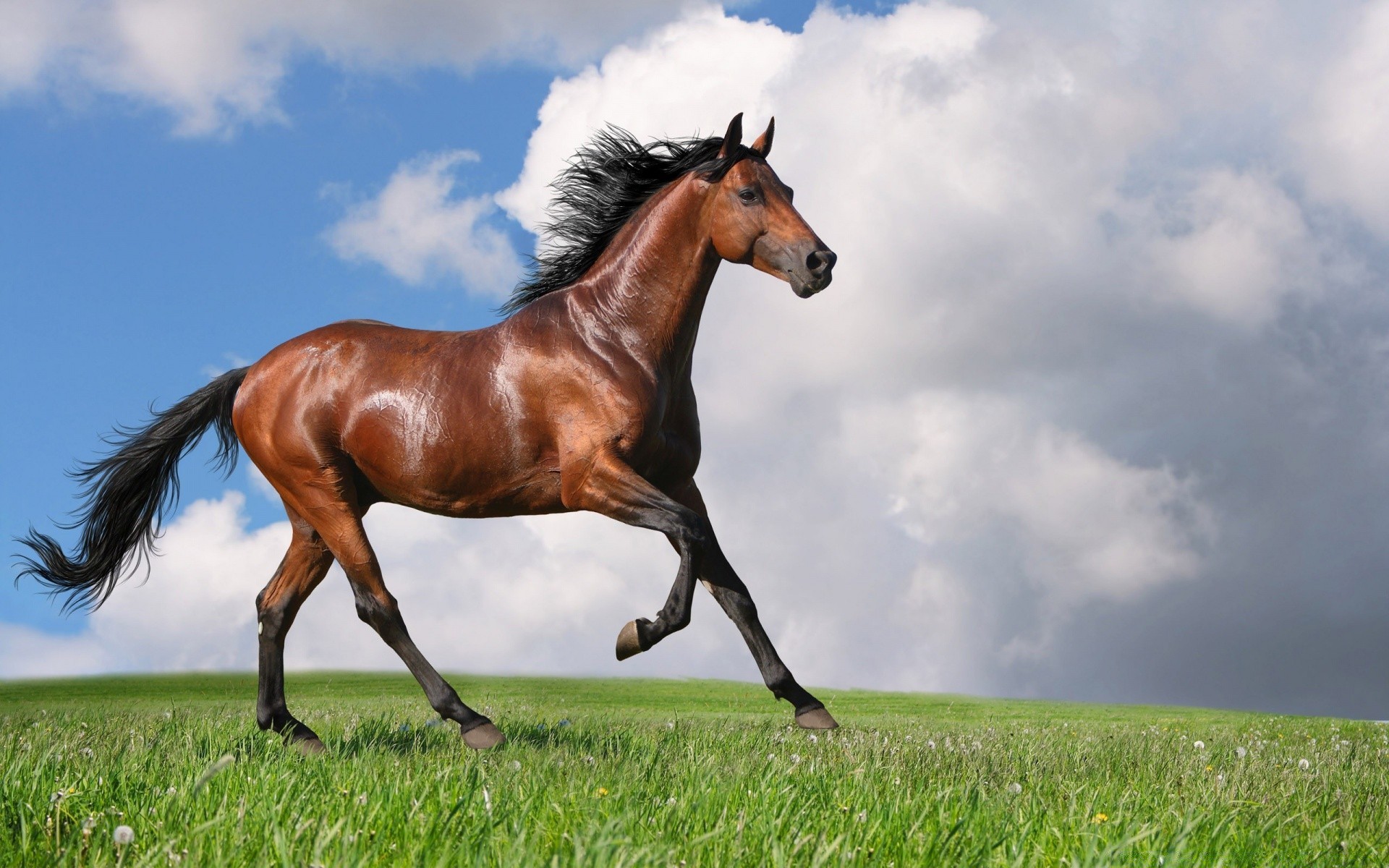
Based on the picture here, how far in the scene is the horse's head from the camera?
601 cm

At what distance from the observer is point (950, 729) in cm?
862

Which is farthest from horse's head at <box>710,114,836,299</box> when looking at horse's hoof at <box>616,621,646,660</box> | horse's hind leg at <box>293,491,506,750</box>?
horse's hind leg at <box>293,491,506,750</box>

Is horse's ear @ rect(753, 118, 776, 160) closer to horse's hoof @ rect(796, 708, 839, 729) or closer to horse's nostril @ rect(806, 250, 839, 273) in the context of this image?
horse's nostril @ rect(806, 250, 839, 273)

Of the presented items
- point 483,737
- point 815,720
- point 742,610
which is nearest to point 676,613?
point 742,610

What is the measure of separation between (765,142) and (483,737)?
3743mm

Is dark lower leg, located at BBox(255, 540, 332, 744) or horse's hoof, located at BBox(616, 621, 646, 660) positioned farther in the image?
dark lower leg, located at BBox(255, 540, 332, 744)

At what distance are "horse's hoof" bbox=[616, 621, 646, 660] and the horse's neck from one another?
1.47m

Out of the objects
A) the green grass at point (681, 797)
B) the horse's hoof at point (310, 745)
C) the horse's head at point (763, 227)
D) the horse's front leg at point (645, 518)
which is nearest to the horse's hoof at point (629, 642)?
the horse's front leg at point (645, 518)

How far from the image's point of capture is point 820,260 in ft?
19.6

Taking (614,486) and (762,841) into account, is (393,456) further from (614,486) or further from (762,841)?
(762,841)

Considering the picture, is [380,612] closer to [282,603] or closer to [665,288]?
[282,603]

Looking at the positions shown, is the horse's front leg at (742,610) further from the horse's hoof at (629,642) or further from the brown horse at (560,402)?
the horse's hoof at (629,642)

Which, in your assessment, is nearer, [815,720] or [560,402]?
[560,402]

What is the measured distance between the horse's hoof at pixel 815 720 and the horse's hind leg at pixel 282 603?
3.09 m
